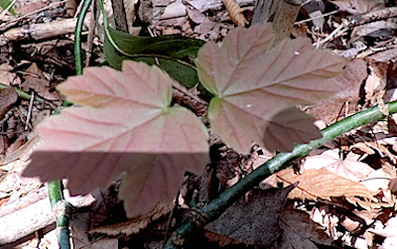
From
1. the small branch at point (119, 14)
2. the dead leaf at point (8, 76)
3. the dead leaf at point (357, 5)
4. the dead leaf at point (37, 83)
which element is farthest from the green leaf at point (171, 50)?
the dead leaf at point (357, 5)

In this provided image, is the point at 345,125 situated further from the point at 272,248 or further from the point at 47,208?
the point at 47,208

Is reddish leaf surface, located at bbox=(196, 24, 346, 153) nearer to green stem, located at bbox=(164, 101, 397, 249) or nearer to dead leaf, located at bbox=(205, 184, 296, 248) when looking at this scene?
green stem, located at bbox=(164, 101, 397, 249)

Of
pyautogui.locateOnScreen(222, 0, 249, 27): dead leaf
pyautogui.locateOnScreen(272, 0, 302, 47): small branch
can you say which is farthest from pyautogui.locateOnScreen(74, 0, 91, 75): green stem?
pyautogui.locateOnScreen(222, 0, 249, 27): dead leaf

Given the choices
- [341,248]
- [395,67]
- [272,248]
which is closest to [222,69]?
[272,248]

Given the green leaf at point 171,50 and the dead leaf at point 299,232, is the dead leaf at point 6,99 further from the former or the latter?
the dead leaf at point 299,232

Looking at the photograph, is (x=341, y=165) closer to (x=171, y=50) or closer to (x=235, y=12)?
(x=171, y=50)

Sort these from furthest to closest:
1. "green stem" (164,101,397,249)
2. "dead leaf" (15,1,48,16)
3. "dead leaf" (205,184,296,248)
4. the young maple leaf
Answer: "dead leaf" (15,1,48,16), "dead leaf" (205,184,296,248), "green stem" (164,101,397,249), the young maple leaf
